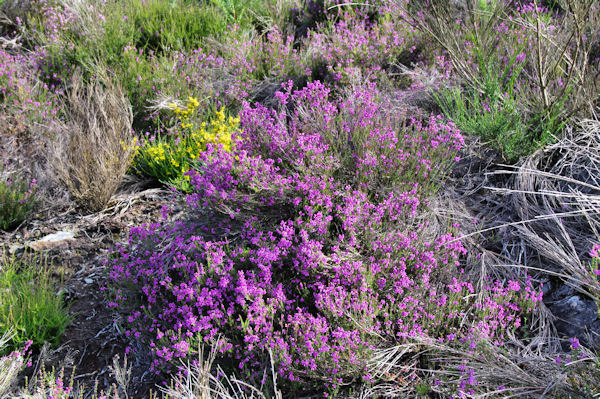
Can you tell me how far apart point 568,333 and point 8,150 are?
15.0ft

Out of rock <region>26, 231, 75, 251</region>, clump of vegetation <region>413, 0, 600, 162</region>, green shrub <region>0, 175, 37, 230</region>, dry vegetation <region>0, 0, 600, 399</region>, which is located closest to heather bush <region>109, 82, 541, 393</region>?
dry vegetation <region>0, 0, 600, 399</region>

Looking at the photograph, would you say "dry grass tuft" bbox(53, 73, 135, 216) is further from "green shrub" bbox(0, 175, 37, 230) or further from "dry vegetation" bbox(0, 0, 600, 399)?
"green shrub" bbox(0, 175, 37, 230)

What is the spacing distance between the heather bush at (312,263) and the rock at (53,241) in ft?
2.35

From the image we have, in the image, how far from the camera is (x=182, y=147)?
4.34 m

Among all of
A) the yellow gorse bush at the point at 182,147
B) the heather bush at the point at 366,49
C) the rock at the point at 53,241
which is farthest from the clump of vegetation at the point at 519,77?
the rock at the point at 53,241

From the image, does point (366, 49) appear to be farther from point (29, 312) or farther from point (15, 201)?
point (29, 312)

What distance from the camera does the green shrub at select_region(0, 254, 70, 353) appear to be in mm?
2988

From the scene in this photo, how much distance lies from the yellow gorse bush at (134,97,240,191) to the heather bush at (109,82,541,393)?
2.42 feet

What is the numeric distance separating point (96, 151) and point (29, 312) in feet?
4.90

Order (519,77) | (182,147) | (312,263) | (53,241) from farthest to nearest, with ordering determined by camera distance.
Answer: (182,147) → (519,77) → (53,241) → (312,263)

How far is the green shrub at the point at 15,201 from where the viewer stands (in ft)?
12.9

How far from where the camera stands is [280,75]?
4.92 m

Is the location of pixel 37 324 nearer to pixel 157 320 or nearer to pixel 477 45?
pixel 157 320

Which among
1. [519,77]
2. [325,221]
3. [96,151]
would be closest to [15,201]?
[96,151]
